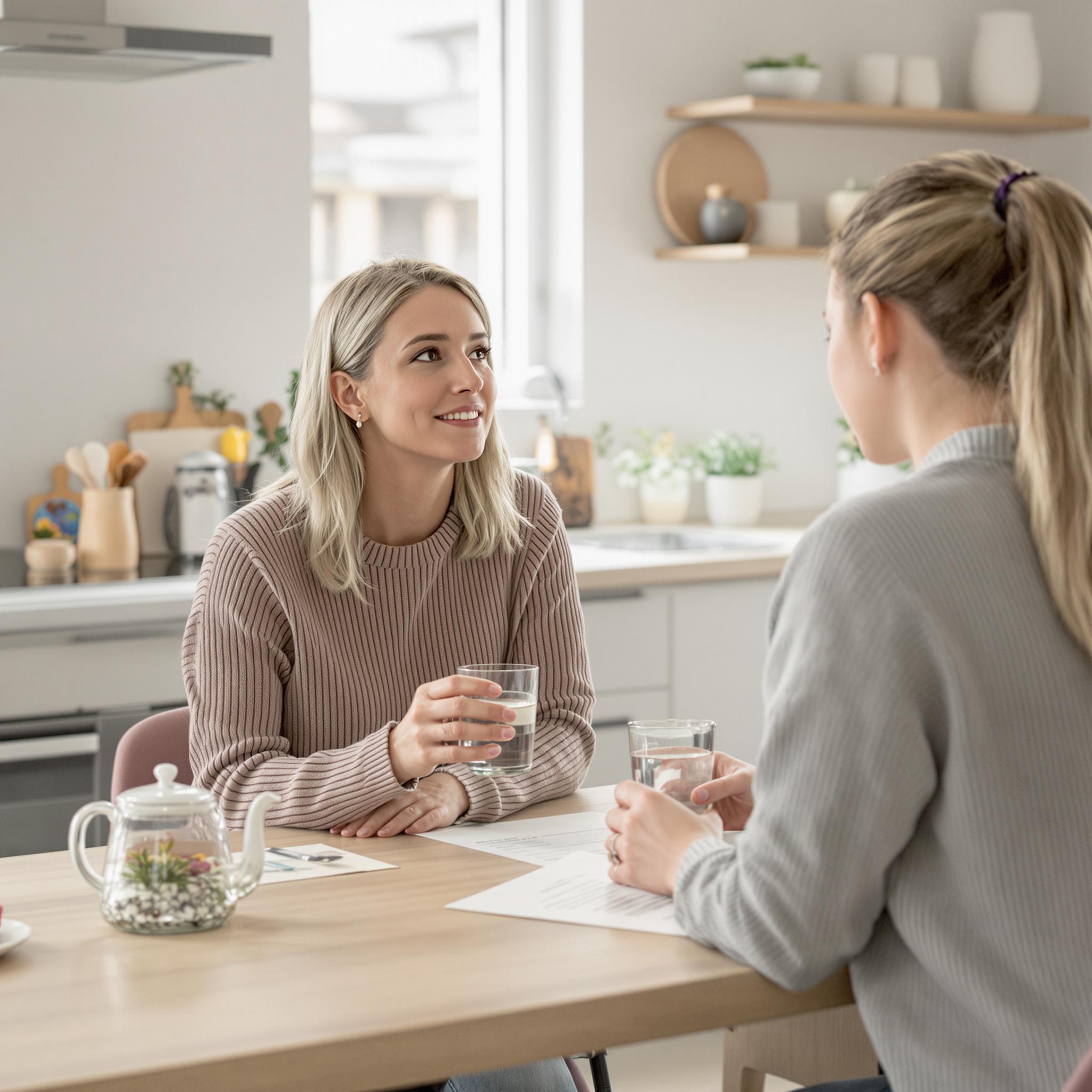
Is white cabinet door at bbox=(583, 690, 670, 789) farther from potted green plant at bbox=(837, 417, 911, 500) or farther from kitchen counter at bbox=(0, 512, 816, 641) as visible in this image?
potted green plant at bbox=(837, 417, 911, 500)

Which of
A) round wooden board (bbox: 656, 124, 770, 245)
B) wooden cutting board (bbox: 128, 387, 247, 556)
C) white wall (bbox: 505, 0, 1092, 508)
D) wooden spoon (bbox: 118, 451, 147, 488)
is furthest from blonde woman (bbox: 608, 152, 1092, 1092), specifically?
round wooden board (bbox: 656, 124, 770, 245)

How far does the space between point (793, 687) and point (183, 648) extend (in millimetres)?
928

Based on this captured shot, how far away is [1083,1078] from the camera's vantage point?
37.7 inches

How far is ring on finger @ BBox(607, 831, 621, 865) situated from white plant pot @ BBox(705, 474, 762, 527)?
109 inches

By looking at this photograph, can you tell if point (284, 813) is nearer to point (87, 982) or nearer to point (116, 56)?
point (87, 982)

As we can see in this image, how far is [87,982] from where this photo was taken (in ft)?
3.79

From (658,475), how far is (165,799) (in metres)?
2.91

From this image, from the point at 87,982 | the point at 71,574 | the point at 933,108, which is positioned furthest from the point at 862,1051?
the point at 933,108

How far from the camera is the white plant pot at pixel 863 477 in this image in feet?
13.5

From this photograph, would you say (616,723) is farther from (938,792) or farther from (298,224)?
(938,792)

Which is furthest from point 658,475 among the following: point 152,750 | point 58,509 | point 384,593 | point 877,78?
point 152,750

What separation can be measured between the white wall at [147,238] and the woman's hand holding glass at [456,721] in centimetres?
213

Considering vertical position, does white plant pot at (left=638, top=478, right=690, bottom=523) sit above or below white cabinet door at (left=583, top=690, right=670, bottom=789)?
above

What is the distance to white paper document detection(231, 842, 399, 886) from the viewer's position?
144 cm
